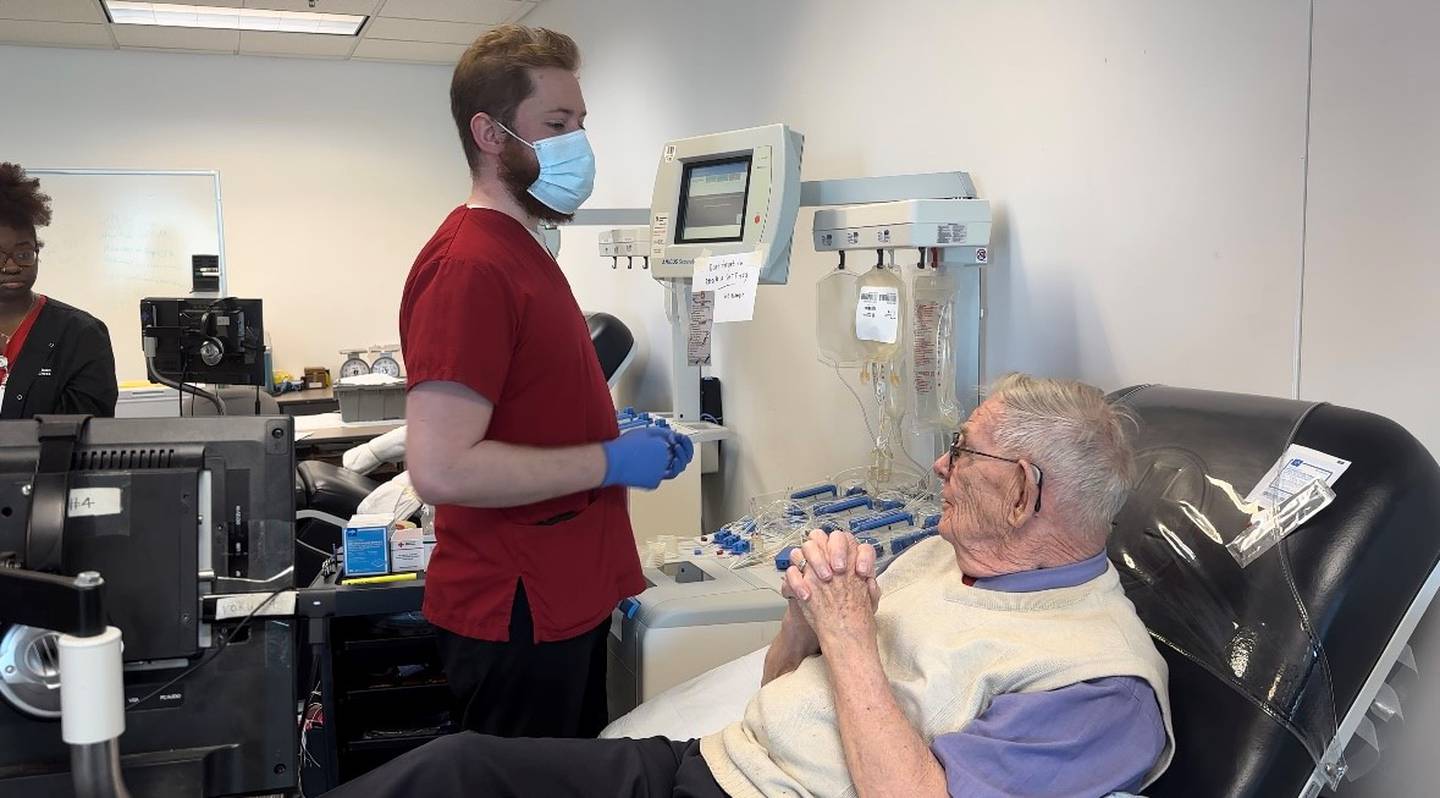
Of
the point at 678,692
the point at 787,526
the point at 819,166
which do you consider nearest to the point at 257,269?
the point at 819,166

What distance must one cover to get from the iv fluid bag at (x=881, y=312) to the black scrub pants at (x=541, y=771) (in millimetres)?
909

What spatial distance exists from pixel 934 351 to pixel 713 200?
0.56 meters

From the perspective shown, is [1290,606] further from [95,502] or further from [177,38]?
[177,38]

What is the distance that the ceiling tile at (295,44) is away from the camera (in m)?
5.66

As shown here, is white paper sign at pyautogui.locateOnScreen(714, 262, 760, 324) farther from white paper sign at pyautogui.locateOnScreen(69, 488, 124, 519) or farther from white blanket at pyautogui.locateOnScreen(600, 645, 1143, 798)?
white paper sign at pyautogui.locateOnScreen(69, 488, 124, 519)

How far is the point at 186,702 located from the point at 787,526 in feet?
4.06

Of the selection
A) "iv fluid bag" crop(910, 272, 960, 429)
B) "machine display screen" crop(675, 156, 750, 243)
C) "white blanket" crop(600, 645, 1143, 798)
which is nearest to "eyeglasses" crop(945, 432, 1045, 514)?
"white blanket" crop(600, 645, 1143, 798)

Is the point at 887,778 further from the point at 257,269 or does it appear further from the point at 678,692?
the point at 257,269

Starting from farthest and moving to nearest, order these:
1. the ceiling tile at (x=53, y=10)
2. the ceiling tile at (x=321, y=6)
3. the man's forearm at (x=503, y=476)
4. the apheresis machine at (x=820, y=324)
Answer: the ceiling tile at (x=321, y=6) < the ceiling tile at (x=53, y=10) < the apheresis machine at (x=820, y=324) < the man's forearm at (x=503, y=476)

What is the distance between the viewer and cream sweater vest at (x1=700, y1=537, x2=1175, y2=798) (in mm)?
1277

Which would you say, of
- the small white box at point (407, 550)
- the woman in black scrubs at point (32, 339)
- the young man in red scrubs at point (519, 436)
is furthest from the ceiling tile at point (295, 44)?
the young man in red scrubs at point (519, 436)

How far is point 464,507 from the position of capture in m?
1.64

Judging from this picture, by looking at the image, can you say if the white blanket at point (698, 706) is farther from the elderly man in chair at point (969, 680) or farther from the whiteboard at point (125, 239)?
the whiteboard at point (125, 239)

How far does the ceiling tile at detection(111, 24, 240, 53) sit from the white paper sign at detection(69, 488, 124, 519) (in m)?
4.96
